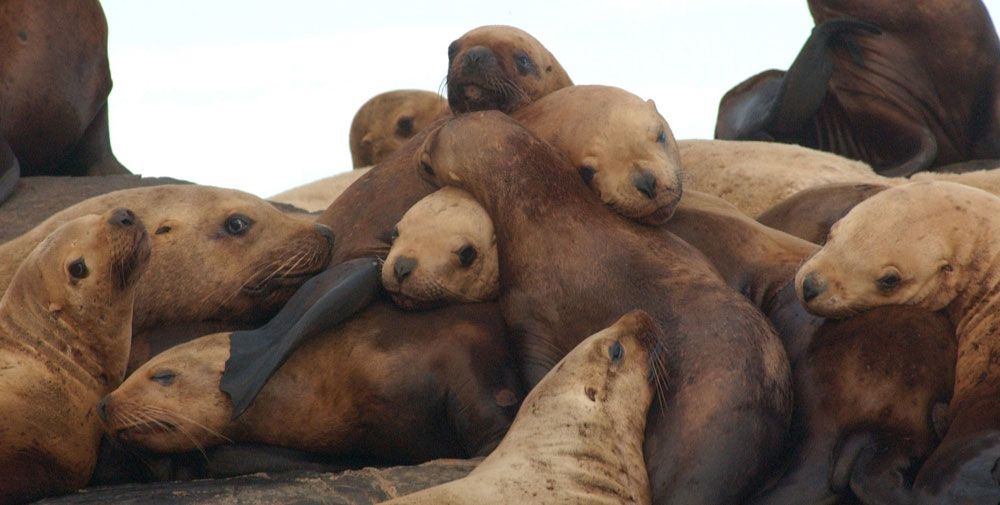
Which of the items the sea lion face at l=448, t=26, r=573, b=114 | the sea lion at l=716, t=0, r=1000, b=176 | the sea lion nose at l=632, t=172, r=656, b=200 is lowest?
the sea lion at l=716, t=0, r=1000, b=176

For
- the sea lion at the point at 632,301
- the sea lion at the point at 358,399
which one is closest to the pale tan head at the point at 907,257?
the sea lion at the point at 632,301

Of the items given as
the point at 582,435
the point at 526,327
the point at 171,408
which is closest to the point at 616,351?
the point at 582,435

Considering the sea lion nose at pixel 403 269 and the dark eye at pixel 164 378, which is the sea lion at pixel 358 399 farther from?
the sea lion nose at pixel 403 269

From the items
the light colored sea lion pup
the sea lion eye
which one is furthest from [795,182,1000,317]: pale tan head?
the sea lion eye

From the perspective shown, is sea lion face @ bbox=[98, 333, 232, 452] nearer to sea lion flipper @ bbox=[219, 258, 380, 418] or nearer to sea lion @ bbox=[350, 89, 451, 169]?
sea lion flipper @ bbox=[219, 258, 380, 418]

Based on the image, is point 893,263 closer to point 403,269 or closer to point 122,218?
point 403,269

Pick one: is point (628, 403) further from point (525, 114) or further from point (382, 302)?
point (525, 114)

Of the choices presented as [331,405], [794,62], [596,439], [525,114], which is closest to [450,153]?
[525,114]

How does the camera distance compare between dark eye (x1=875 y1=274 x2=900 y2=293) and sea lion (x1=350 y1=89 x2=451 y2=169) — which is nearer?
dark eye (x1=875 y1=274 x2=900 y2=293)

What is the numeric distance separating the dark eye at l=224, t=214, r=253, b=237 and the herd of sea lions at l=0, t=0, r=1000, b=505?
0.02 metres

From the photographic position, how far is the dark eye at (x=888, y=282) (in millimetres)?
4766

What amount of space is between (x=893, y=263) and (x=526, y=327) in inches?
45.1

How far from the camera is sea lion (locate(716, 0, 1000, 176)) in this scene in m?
10.9

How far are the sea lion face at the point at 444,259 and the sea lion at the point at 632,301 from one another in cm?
7
